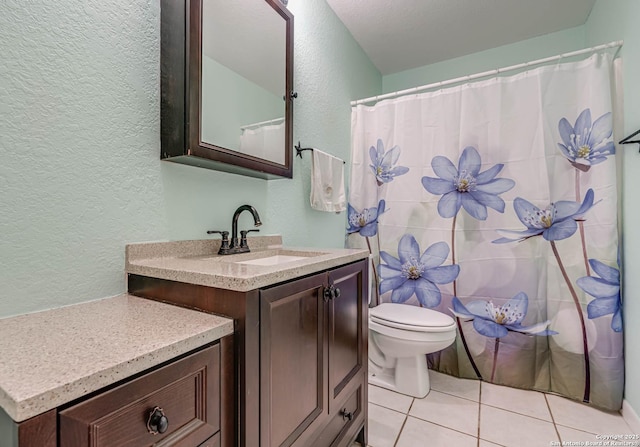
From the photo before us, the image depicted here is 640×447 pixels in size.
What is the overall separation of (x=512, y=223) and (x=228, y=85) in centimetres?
172

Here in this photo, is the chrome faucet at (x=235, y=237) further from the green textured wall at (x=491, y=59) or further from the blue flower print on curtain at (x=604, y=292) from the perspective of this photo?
the green textured wall at (x=491, y=59)

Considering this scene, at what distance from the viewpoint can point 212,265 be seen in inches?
37.8

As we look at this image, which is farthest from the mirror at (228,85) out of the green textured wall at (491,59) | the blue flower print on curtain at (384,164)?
the green textured wall at (491,59)

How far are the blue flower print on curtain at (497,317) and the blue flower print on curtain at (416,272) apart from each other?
16 centimetres

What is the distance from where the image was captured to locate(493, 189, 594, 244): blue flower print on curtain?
1690 millimetres

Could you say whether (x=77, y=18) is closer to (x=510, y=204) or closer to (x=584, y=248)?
(x=510, y=204)

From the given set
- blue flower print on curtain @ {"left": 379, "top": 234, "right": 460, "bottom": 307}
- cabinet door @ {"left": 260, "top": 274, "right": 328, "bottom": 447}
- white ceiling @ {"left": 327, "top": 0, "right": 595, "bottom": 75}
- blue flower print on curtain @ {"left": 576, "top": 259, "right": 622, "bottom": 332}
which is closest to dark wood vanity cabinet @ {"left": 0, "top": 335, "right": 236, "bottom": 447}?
cabinet door @ {"left": 260, "top": 274, "right": 328, "bottom": 447}

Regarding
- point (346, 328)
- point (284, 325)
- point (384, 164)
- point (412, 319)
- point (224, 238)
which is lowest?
point (412, 319)

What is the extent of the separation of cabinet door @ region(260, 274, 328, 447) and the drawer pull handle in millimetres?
263

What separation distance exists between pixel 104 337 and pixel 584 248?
215cm

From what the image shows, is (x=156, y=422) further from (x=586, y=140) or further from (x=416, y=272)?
(x=586, y=140)

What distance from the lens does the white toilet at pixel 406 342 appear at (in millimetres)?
1680

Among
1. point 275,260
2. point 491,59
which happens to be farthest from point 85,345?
point 491,59

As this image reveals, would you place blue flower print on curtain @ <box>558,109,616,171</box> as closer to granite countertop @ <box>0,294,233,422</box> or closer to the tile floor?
the tile floor
